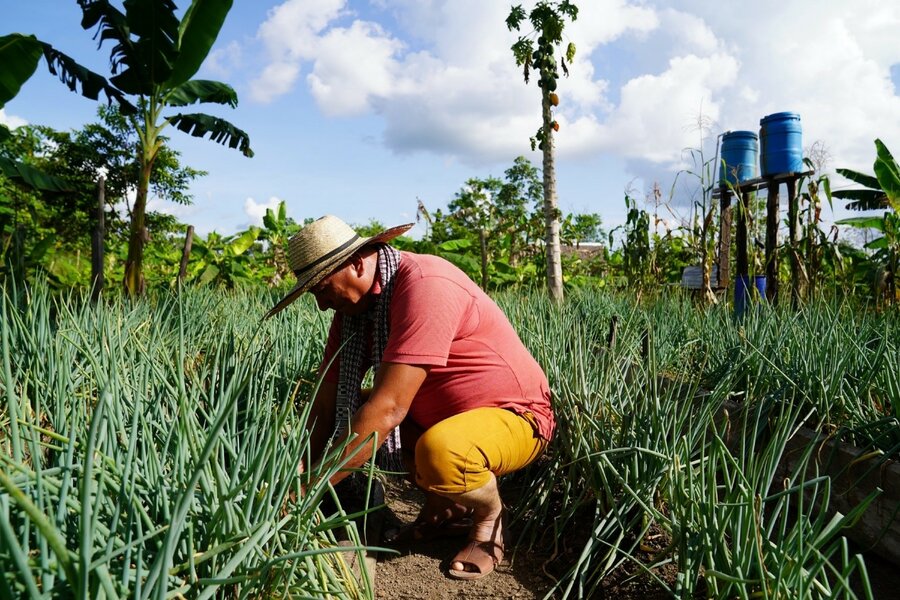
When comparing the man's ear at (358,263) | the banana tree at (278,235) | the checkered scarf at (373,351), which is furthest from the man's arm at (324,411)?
the banana tree at (278,235)

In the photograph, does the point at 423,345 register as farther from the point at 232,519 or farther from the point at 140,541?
the point at 140,541

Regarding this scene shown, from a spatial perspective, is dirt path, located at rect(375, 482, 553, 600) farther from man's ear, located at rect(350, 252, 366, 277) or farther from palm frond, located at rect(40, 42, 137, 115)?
palm frond, located at rect(40, 42, 137, 115)

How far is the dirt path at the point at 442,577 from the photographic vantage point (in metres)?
1.80

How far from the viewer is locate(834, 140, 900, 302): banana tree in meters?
5.12

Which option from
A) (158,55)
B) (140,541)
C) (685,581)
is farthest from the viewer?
(158,55)

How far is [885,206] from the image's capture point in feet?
24.5

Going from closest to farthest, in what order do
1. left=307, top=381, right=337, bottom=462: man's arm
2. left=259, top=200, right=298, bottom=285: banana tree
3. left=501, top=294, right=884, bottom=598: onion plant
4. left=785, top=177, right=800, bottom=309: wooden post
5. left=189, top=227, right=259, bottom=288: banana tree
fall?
1. left=501, top=294, right=884, bottom=598: onion plant
2. left=307, top=381, right=337, bottom=462: man's arm
3. left=785, top=177, right=800, bottom=309: wooden post
4. left=189, top=227, right=259, bottom=288: banana tree
5. left=259, top=200, right=298, bottom=285: banana tree

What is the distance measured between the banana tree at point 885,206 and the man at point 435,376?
3843 millimetres

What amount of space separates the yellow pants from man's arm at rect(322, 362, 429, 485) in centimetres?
17

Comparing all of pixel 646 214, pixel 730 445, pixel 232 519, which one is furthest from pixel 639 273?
pixel 232 519

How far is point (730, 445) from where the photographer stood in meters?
2.50

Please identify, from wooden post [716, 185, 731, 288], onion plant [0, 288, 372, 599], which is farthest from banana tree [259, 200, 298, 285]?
onion plant [0, 288, 372, 599]

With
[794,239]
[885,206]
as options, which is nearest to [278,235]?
[794,239]

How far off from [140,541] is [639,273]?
5883 millimetres
